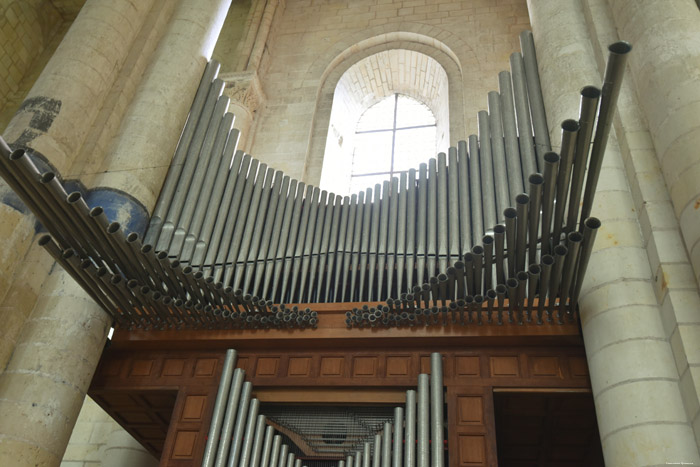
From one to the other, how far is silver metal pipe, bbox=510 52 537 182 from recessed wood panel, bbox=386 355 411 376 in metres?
2.06

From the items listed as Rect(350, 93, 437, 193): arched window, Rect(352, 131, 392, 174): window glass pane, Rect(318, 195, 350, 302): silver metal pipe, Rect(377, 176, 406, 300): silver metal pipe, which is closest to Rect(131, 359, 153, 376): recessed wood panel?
Rect(318, 195, 350, 302): silver metal pipe

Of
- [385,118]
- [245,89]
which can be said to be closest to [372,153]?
[385,118]

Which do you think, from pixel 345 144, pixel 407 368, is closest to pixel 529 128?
pixel 407 368

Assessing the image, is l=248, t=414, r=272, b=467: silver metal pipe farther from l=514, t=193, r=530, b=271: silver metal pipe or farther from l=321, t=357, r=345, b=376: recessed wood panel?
l=514, t=193, r=530, b=271: silver metal pipe

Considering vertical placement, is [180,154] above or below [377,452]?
above

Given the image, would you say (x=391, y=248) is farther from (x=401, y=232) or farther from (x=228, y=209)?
(x=228, y=209)

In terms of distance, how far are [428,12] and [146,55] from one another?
6483mm

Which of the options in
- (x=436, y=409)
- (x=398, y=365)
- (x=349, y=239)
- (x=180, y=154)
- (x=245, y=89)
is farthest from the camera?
(x=245, y=89)

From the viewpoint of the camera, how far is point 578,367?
5809mm

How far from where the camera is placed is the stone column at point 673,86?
517 cm

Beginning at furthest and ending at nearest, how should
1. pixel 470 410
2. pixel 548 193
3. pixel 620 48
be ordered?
pixel 470 410 → pixel 548 193 → pixel 620 48

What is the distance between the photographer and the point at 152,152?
7555 mm

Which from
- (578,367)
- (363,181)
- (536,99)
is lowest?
(578,367)

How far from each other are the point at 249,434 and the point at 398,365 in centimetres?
145
